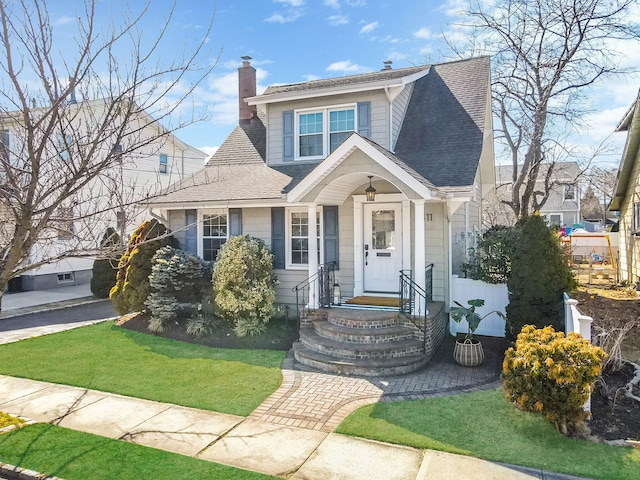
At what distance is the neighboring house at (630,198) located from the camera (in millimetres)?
13383

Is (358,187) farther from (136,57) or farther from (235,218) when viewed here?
(136,57)

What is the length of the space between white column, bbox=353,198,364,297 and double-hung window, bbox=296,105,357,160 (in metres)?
2.20

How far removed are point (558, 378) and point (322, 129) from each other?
907 centimetres

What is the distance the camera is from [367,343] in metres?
8.78

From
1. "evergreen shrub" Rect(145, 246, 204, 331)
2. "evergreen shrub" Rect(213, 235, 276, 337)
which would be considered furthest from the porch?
"evergreen shrub" Rect(145, 246, 204, 331)

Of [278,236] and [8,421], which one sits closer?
[8,421]

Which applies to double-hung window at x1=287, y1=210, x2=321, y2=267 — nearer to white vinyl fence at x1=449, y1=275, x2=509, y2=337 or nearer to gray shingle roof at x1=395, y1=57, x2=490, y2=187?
gray shingle roof at x1=395, y1=57, x2=490, y2=187

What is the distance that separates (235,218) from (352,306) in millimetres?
4411

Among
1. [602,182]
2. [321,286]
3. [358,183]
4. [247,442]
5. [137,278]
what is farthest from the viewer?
[602,182]

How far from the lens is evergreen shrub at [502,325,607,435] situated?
5590 mm

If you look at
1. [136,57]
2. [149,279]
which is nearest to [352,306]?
[149,279]

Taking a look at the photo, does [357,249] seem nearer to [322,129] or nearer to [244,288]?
[244,288]

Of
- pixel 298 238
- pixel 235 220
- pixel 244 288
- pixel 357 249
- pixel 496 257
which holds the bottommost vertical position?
pixel 244 288

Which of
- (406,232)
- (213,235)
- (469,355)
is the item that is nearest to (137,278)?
(213,235)
